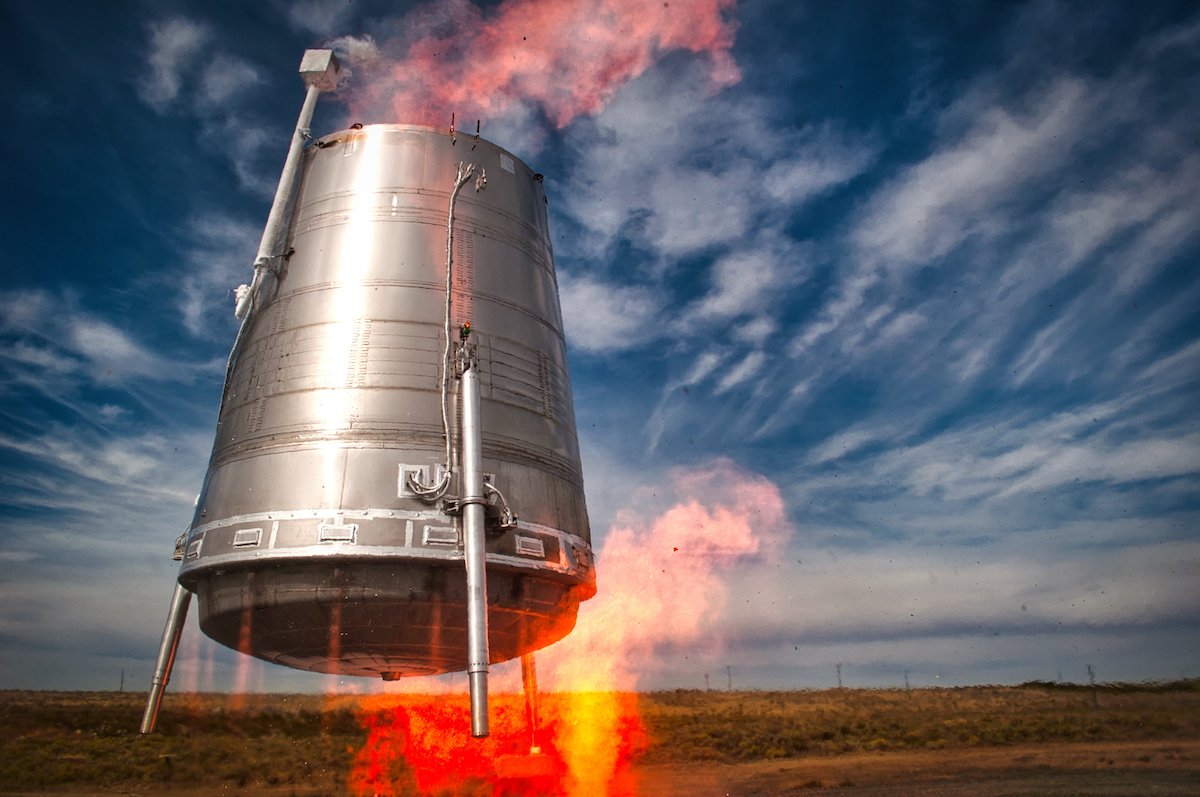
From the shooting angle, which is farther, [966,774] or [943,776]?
[966,774]

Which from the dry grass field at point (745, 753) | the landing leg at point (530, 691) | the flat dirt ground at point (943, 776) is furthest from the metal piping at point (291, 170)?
the flat dirt ground at point (943, 776)

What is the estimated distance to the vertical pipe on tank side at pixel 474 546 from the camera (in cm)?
1030

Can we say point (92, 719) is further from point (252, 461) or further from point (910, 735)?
point (910, 735)

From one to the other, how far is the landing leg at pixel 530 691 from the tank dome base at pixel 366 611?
165cm

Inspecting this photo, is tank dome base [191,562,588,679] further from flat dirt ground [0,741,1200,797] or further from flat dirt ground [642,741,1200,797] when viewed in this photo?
flat dirt ground [642,741,1200,797]

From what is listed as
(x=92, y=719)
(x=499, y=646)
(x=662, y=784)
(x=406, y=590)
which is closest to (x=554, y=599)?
(x=499, y=646)

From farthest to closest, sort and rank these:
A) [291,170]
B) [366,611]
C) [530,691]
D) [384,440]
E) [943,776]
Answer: [943,776] → [291,170] → [530,691] → [384,440] → [366,611]

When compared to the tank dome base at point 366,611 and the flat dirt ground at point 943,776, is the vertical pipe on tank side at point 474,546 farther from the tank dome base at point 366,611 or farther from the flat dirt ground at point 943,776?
the flat dirt ground at point 943,776

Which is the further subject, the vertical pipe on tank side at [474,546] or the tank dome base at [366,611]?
the tank dome base at [366,611]

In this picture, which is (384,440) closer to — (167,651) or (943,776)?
(167,651)

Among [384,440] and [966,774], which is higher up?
[384,440]

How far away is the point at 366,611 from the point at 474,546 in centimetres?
206

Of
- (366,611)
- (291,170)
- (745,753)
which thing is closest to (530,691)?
(366,611)

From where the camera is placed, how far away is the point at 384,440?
39.5 ft
